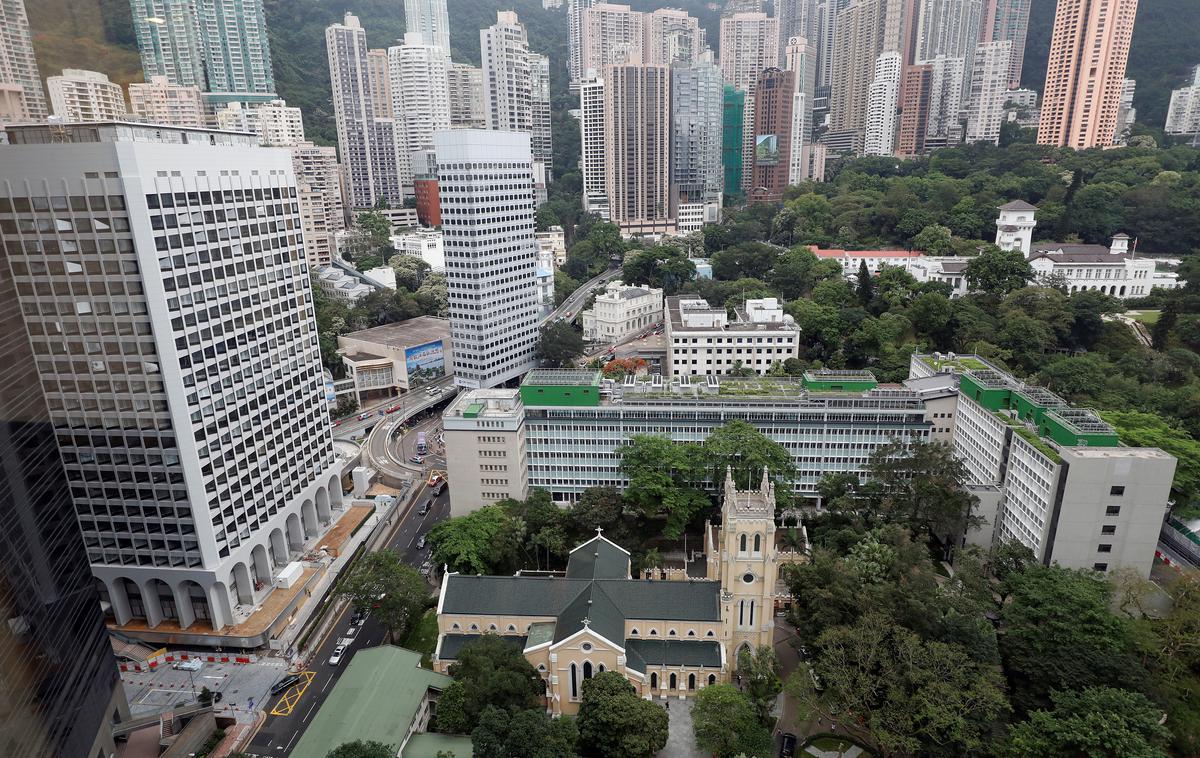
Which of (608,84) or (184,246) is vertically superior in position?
(608,84)

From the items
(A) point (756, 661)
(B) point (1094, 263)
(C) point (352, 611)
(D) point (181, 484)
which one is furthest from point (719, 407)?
(B) point (1094, 263)

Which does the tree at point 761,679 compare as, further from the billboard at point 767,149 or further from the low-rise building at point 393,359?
the billboard at point 767,149

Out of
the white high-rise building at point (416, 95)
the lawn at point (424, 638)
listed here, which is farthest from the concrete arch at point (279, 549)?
the white high-rise building at point (416, 95)

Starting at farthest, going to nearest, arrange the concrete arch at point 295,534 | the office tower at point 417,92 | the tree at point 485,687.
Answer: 1. the office tower at point 417,92
2. the concrete arch at point 295,534
3. the tree at point 485,687

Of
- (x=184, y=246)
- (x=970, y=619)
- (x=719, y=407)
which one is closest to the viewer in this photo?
(x=970, y=619)

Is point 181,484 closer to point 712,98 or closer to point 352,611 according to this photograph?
point 352,611

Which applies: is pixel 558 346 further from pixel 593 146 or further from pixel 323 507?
pixel 593 146
